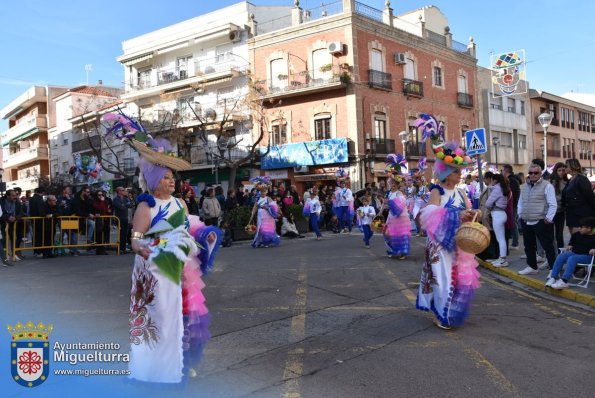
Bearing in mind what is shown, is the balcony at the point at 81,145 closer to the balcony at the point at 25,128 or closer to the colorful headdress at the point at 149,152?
the balcony at the point at 25,128

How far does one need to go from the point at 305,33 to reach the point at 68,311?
27303 millimetres

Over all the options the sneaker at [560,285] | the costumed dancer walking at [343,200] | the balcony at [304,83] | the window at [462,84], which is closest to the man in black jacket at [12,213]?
the costumed dancer walking at [343,200]

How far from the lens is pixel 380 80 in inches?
1237

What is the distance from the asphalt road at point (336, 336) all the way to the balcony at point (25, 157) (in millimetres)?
48909

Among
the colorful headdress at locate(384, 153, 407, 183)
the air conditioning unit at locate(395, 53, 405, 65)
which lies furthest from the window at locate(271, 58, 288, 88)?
the colorful headdress at locate(384, 153, 407, 183)

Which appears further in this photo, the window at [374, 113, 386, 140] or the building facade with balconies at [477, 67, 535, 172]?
the building facade with balconies at [477, 67, 535, 172]

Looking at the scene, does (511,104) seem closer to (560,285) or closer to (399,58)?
(399,58)

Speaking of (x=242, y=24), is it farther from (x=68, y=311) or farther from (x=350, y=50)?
(x=68, y=311)

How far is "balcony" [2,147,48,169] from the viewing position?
175ft

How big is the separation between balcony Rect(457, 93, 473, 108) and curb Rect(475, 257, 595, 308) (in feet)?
101

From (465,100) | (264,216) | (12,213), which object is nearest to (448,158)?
(264,216)

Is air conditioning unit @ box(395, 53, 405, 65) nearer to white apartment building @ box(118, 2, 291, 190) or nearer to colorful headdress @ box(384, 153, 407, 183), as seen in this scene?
white apartment building @ box(118, 2, 291, 190)

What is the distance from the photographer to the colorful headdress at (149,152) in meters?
4.15

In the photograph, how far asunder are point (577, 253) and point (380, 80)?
25.3 meters
